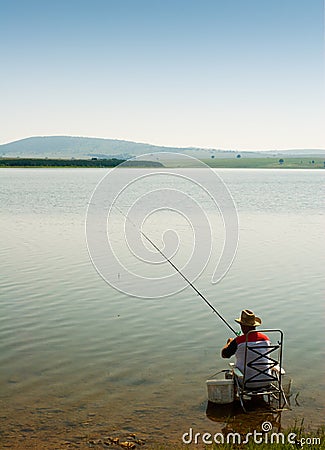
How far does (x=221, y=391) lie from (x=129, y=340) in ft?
10.8

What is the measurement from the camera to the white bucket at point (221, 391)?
8.83 meters

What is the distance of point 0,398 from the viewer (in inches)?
356

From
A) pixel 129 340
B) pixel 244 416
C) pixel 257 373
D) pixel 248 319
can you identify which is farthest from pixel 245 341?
pixel 129 340

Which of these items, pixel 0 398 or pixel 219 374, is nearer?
pixel 0 398

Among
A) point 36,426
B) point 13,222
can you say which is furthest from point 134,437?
point 13,222

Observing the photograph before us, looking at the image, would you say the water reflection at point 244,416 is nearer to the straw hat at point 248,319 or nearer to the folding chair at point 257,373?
the folding chair at point 257,373

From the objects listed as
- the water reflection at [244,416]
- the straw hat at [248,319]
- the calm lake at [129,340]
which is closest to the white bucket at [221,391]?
the water reflection at [244,416]

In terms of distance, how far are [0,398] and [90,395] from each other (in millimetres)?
1342

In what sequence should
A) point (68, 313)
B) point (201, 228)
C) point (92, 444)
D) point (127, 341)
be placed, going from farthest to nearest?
point (201, 228) < point (68, 313) < point (127, 341) < point (92, 444)

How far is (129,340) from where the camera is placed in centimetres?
1180

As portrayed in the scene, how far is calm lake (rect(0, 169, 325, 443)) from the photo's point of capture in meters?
8.62

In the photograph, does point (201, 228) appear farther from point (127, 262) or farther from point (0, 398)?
point (0, 398)

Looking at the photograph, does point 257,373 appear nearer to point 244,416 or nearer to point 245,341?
point 245,341

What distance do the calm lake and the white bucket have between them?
23 centimetres
